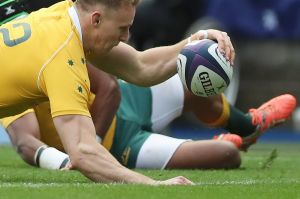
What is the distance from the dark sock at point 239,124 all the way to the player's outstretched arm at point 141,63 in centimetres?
172

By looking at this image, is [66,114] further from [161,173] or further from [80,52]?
[161,173]

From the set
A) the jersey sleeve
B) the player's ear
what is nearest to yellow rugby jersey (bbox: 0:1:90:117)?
the jersey sleeve

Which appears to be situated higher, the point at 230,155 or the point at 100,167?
the point at 100,167

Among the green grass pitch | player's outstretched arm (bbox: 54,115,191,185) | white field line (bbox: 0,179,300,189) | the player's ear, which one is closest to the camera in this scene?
the green grass pitch

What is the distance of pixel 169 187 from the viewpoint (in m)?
5.90

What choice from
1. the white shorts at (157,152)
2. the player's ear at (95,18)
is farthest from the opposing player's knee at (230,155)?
the player's ear at (95,18)

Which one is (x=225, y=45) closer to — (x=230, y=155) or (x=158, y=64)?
(x=158, y=64)

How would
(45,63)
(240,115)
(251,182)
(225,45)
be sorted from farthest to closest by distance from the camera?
(240,115), (251,182), (225,45), (45,63)

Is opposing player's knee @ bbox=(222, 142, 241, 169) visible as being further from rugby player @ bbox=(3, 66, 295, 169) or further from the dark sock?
the dark sock

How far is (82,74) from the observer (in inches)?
242

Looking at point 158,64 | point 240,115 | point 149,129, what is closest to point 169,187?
point 158,64

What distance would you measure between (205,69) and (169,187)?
0.93m

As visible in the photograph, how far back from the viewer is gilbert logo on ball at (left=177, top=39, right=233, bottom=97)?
6.48 metres

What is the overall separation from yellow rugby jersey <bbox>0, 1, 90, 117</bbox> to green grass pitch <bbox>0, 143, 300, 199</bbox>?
18.7 inches
